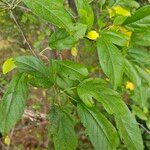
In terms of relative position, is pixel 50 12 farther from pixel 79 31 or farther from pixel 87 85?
pixel 87 85

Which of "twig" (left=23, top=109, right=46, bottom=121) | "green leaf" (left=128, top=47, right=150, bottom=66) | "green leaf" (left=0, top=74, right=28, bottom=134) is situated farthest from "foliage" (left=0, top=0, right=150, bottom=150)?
"twig" (left=23, top=109, right=46, bottom=121)

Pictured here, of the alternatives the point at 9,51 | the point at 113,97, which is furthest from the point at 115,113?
the point at 9,51

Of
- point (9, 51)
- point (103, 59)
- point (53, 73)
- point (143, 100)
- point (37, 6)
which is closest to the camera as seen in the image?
point (37, 6)

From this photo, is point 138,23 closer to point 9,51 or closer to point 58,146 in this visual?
point 58,146

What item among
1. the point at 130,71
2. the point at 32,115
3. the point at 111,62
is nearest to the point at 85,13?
the point at 111,62

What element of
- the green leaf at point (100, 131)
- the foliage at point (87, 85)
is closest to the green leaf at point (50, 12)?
the foliage at point (87, 85)
